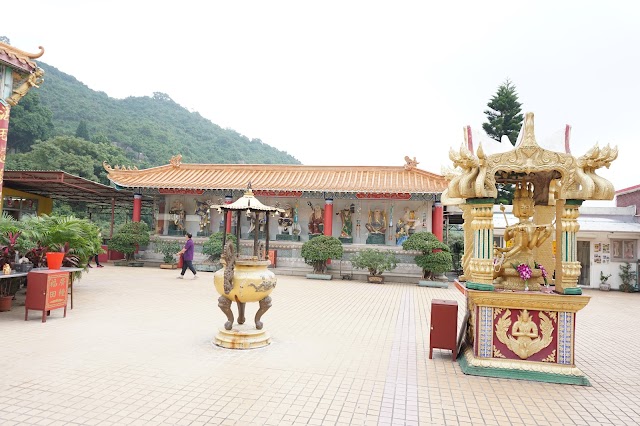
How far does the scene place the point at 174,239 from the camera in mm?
20391

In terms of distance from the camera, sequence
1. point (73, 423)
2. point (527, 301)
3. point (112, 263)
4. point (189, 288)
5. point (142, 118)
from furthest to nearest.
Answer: point (142, 118), point (112, 263), point (189, 288), point (527, 301), point (73, 423)

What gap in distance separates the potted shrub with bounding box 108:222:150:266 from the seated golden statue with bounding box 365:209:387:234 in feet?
34.4

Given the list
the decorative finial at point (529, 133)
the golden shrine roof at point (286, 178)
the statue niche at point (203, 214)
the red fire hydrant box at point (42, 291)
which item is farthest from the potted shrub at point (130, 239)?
the decorative finial at point (529, 133)

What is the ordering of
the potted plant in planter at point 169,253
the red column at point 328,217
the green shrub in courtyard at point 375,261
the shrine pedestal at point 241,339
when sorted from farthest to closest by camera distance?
the red column at point 328,217
the potted plant in planter at point 169,253
the green shrub in courtyard at point 375,261
the shrine pedestal at point 241,339

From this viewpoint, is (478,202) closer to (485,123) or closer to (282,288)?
(282,288)

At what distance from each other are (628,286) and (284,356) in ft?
57.8

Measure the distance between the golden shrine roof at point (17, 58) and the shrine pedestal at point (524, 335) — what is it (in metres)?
11.1

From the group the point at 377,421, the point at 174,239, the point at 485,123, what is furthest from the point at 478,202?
the point at 485,123

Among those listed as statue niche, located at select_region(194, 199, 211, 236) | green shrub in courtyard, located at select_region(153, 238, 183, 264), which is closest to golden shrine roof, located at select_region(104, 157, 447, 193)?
statue niche, located at select_region(194, 199, 211, 236)

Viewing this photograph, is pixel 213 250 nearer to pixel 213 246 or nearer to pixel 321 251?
pixel 213 246

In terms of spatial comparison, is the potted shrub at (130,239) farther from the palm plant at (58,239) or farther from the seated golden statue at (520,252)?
the seated golden statue at (520,252)

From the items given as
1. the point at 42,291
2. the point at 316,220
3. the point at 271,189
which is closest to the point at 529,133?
the point at 42,291

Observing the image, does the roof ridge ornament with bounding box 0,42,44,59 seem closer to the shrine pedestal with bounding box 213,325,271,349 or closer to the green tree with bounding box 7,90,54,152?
the shrine pedestal with bounding box 213,325,271,349

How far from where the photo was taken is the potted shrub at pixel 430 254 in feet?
54.0
